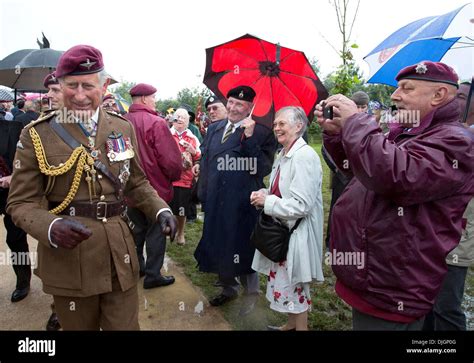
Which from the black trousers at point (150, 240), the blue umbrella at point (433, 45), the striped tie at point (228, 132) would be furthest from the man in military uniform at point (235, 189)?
the blue umbrella at point (433, 45)

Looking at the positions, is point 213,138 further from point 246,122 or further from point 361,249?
point 361,249

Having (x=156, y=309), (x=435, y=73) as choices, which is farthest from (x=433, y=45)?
(x=156, y=309)

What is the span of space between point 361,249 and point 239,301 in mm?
2354

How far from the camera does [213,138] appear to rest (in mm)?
3814

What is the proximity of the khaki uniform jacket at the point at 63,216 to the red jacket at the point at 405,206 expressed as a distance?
4.40ft

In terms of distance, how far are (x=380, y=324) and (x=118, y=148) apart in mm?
1872

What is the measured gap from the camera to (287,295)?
2.97 meters

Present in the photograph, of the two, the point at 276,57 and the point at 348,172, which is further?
the point at 276,57

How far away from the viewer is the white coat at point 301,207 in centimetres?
282

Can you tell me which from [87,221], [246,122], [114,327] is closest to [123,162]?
[87,221]

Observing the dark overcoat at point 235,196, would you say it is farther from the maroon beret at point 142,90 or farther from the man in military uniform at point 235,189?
the maroon beret at point 142,90

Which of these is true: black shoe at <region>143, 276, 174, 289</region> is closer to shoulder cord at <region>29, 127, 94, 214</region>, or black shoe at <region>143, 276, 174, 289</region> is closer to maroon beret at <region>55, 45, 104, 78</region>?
shoulder cord at <region>29, 127, 94, 214</region>

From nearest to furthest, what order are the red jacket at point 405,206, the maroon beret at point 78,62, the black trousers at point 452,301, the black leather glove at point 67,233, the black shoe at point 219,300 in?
the red jacket at point 405,206, the black leather glove at point 67,233, the maroon beret at point 78,62, the black trousers at point 452,301, the black shoe at point 219,300

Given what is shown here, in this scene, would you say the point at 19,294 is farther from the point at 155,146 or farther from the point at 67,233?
the point at 67,233
